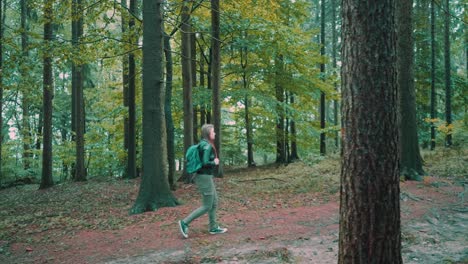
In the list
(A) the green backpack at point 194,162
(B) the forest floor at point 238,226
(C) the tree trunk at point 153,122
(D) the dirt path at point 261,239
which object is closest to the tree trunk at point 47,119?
(B) the forest floor at point 238,226

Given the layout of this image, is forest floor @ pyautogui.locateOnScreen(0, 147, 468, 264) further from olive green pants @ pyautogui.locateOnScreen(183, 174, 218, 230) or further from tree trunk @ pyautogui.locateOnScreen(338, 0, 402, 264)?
tree trunk @ pyautogui.locateOnScreen(338, 0, 402, 264)

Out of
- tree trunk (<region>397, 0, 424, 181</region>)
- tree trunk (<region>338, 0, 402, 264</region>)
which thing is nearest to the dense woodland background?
tree trunk (<region>397, 0, 424, 181</region>)

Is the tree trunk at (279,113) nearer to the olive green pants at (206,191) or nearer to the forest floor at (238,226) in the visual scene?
the forest floor at (238,226)

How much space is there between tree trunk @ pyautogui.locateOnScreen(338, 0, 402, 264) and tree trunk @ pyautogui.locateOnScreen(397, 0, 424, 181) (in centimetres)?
776

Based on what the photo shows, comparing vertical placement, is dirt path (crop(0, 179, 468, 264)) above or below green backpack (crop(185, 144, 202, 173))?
below

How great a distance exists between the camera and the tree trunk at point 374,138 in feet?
9.87

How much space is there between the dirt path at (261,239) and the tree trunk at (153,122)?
22.5 inches

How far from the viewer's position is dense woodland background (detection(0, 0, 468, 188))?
451 inches

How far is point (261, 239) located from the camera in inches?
244

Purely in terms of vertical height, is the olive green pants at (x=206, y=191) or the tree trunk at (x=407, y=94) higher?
the tree trunk at (x=407, y=94)

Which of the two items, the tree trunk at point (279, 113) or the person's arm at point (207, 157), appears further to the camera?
the tree trunk at point (279, 113)

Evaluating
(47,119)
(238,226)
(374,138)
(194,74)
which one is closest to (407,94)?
(238,226)

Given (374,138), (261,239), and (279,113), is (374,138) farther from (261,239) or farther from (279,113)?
(279,113)

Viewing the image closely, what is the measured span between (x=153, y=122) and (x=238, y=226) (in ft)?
12.5
